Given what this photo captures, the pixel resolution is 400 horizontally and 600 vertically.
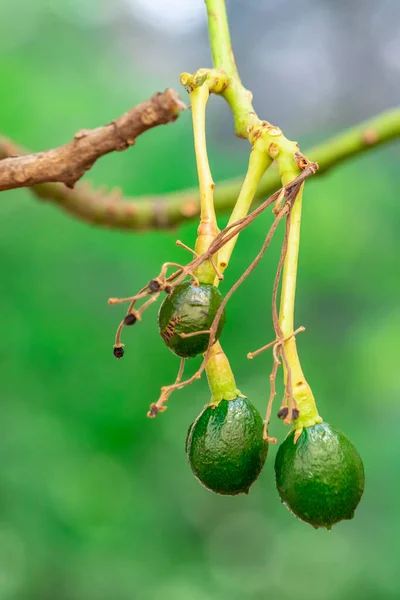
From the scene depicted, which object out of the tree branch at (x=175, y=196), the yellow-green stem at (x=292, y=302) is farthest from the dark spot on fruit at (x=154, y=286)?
the tree branch at (x=175, y=196)

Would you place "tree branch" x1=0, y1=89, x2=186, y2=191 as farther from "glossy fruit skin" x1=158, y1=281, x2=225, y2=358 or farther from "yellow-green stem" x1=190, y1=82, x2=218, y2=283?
"glossy fruit skin" x1=158, y1=281, x2=225, y2=358

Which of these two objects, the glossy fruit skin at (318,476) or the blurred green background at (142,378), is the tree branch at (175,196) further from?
the blurred green background at (142,378)

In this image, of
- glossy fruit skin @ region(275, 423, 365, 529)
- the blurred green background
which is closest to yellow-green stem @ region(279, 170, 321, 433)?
glossy fruit skin @ region(275, 423, 365, 529)

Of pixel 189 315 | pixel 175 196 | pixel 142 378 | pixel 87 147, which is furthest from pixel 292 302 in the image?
pixel 142 378

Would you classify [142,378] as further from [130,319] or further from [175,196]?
[130,319]

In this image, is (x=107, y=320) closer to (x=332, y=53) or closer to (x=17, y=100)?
(x=17, y=100)

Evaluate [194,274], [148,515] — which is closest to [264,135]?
[194,274]
